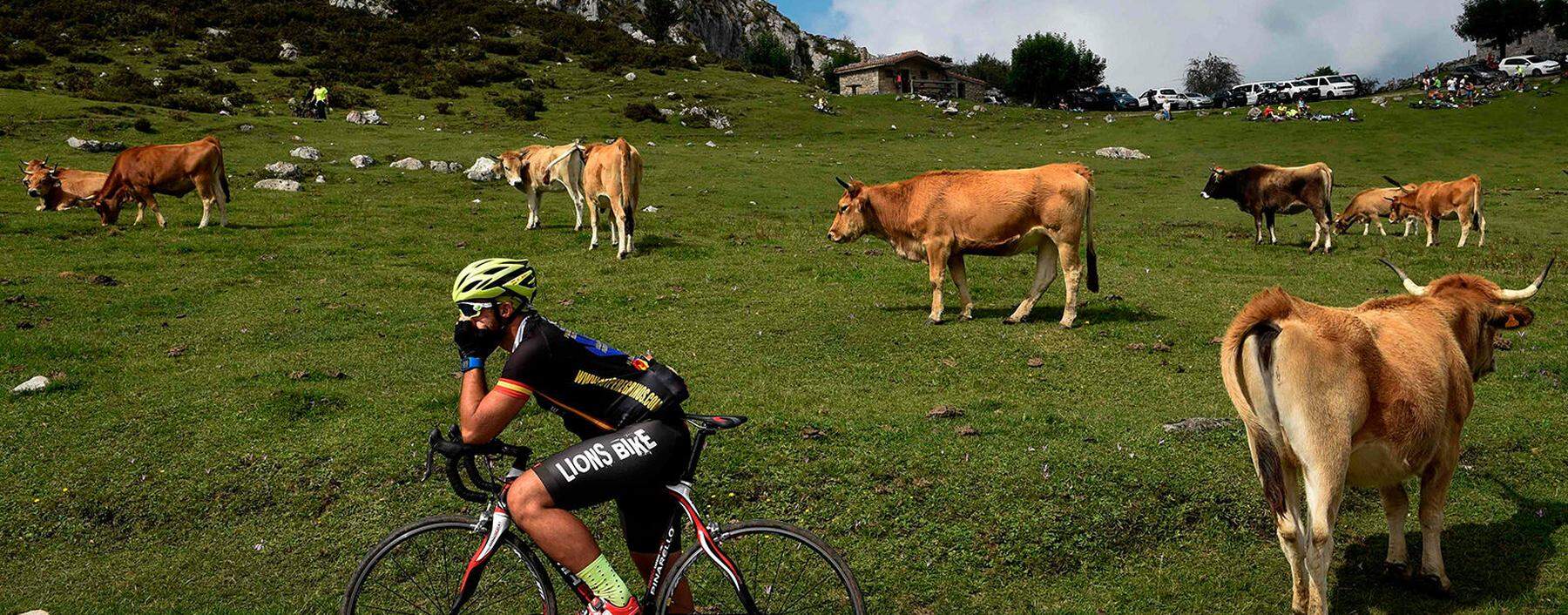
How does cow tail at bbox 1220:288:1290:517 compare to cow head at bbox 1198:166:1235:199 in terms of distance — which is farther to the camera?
cow head at bbox 1198:166:1235:199

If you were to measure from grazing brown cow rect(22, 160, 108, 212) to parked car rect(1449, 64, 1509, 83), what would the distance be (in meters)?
73.2

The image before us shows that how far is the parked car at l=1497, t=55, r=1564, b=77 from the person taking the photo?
6122cm

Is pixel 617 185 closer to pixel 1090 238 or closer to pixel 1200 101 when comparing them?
pixel 1090 238

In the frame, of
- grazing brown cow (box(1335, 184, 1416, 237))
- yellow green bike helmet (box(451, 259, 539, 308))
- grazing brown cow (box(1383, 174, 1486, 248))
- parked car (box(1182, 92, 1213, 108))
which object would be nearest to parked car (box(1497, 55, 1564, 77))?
parked car (box(1182, 92, 1213, 108))

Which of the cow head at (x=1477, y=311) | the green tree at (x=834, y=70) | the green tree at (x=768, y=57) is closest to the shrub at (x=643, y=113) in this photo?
the green tree at (x=834, y=70)

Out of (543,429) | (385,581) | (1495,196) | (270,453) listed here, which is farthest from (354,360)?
(1495,196)

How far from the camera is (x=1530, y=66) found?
64.4 metres

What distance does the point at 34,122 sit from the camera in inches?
1309

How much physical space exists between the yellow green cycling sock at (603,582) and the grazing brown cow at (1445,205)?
23.6 metres

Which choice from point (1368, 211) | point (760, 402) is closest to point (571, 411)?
point (760, 402)

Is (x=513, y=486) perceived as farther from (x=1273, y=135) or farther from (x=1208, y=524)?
(x=1273, y=135)

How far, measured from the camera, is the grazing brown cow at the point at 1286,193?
22.4 metres

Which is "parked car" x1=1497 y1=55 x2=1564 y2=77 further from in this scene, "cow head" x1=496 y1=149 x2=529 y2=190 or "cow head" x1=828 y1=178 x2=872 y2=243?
"cow head" x1=496 y1=149 x2=529 y2=190

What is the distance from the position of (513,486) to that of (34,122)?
38226mm
